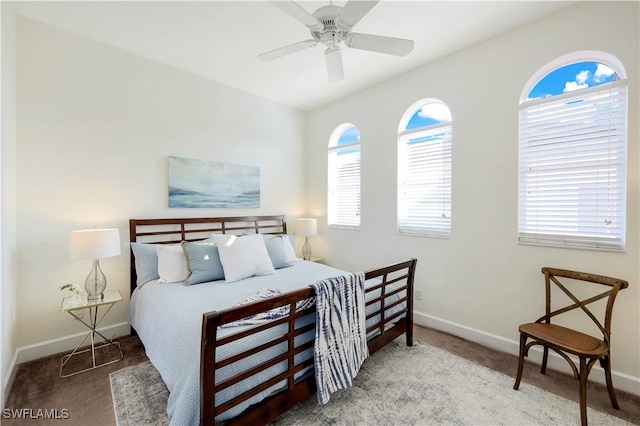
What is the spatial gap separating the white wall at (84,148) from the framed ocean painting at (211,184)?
0.09 meters

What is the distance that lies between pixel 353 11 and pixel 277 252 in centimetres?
234

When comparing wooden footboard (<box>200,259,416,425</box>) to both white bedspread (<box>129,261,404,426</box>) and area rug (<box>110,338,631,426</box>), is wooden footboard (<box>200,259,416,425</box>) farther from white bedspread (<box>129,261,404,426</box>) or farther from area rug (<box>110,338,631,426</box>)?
area rug (<box>110,338,631,426</box>)

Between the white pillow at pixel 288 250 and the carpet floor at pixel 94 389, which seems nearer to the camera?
the carpet floor at pixel 94 389

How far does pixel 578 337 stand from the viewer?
6.20ft

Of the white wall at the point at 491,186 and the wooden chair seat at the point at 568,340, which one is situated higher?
the white wall at the point at 491,186

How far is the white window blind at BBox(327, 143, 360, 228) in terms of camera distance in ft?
13.1

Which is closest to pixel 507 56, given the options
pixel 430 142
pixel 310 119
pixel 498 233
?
pixel 430 142

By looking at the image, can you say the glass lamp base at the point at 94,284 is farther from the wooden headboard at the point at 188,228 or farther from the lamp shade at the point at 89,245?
the wooden headboard at the point at 188,228

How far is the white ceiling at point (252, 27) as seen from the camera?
2201 mm

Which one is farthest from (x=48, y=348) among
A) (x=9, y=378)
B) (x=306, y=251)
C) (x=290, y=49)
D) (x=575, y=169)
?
(x=575, y=169)

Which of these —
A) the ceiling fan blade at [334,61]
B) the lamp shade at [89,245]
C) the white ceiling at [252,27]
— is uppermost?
the white ceiling at [252,27]

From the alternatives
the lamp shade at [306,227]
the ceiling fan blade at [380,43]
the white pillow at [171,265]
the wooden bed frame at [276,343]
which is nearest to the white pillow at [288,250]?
the lamp shade at [306,227]

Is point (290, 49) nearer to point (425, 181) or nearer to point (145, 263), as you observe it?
point (425, 181)

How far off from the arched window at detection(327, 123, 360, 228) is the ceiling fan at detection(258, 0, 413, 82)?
5.98 ft
